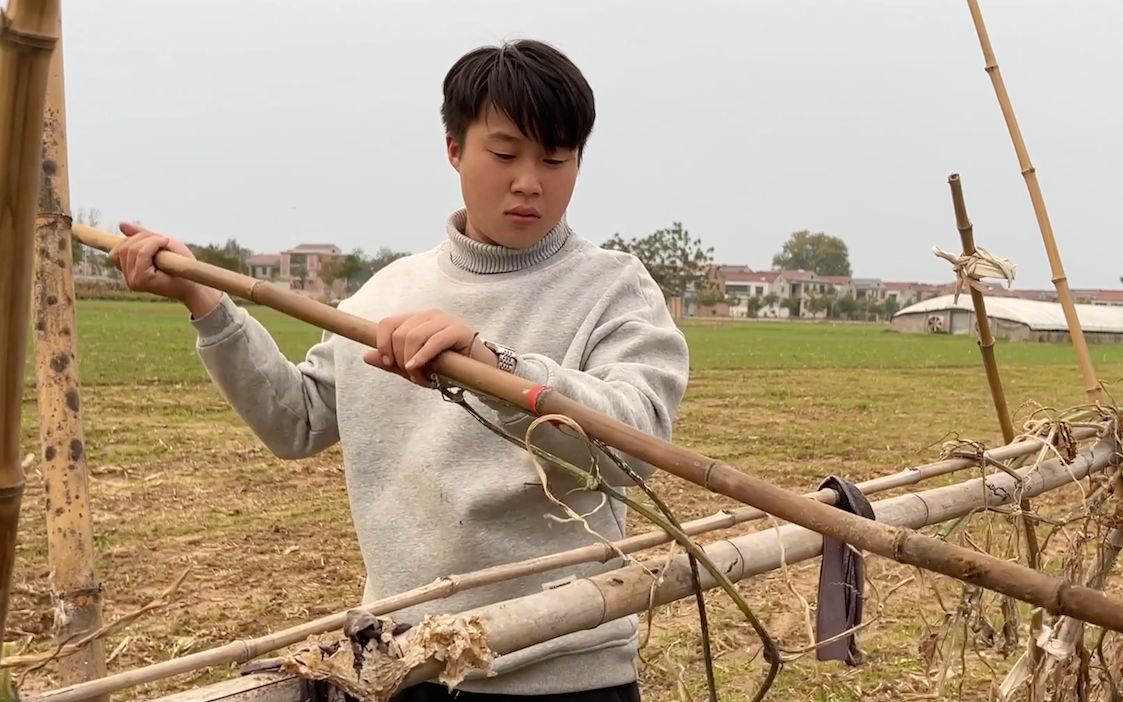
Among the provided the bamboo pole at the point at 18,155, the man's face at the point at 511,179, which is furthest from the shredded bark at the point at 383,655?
the man's face at the point at 511,179

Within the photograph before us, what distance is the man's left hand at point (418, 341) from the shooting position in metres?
1.01

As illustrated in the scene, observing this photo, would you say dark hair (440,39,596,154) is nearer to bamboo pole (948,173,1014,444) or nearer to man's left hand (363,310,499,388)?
man's left hand (363,310,499,388)

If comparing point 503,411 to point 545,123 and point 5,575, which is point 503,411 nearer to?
point 545,123

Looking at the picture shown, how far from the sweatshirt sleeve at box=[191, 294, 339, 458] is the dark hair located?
0.47 metres

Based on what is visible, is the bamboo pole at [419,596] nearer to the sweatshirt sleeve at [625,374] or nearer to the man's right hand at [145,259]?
the sweatshirt sleeve at [625,374]

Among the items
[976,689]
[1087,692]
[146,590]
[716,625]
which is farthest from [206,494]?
[1087,692]

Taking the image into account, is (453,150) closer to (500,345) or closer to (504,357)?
(500,345)

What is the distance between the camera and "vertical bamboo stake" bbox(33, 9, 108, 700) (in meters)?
1.54

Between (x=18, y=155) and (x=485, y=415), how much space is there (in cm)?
105

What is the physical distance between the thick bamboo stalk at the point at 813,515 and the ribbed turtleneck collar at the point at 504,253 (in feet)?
2.14

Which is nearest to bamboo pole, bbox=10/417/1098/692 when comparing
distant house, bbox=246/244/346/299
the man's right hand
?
the man's right hand

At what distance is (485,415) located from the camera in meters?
1.49

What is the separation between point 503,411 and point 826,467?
7.41 meters

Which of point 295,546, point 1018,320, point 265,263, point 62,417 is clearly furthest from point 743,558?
point 265,263
